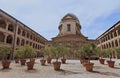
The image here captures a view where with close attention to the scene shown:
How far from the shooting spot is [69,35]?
5097 cm

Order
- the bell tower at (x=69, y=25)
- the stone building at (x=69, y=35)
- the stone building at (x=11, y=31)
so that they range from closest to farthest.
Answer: the stone building at (x=11, y=31), the stone building at (x=69, y=35), the bell tower at (x=69, y=25)

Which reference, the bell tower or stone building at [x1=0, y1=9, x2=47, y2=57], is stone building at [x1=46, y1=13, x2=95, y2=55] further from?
stone building at [x1=0, y1=9, x2=47, y2=57]

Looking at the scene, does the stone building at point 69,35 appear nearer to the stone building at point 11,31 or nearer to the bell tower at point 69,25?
the bell tower at point 69,25

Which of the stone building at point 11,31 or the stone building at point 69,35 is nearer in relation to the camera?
the stone building at point 11,31

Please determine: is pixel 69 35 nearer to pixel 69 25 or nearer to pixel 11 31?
pixel 69 25

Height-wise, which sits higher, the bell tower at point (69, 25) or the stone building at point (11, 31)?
the bell tower at point (69, 25)

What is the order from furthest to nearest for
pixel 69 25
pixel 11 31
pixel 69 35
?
pixel 69 25 < pixel 69 35 < pixel 11 31

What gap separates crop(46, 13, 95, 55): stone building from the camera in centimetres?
4906

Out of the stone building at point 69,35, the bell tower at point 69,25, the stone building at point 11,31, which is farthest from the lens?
the bell tower at point 69,25

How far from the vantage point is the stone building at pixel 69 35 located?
49062 millimetres

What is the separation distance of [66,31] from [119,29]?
2499 centimetres

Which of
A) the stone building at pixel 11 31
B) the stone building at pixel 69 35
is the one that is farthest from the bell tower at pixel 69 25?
the stone building at pixel 11 31

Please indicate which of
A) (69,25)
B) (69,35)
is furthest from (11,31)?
(69,25)

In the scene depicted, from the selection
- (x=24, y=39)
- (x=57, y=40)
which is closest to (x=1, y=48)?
(x=24, y=39)
